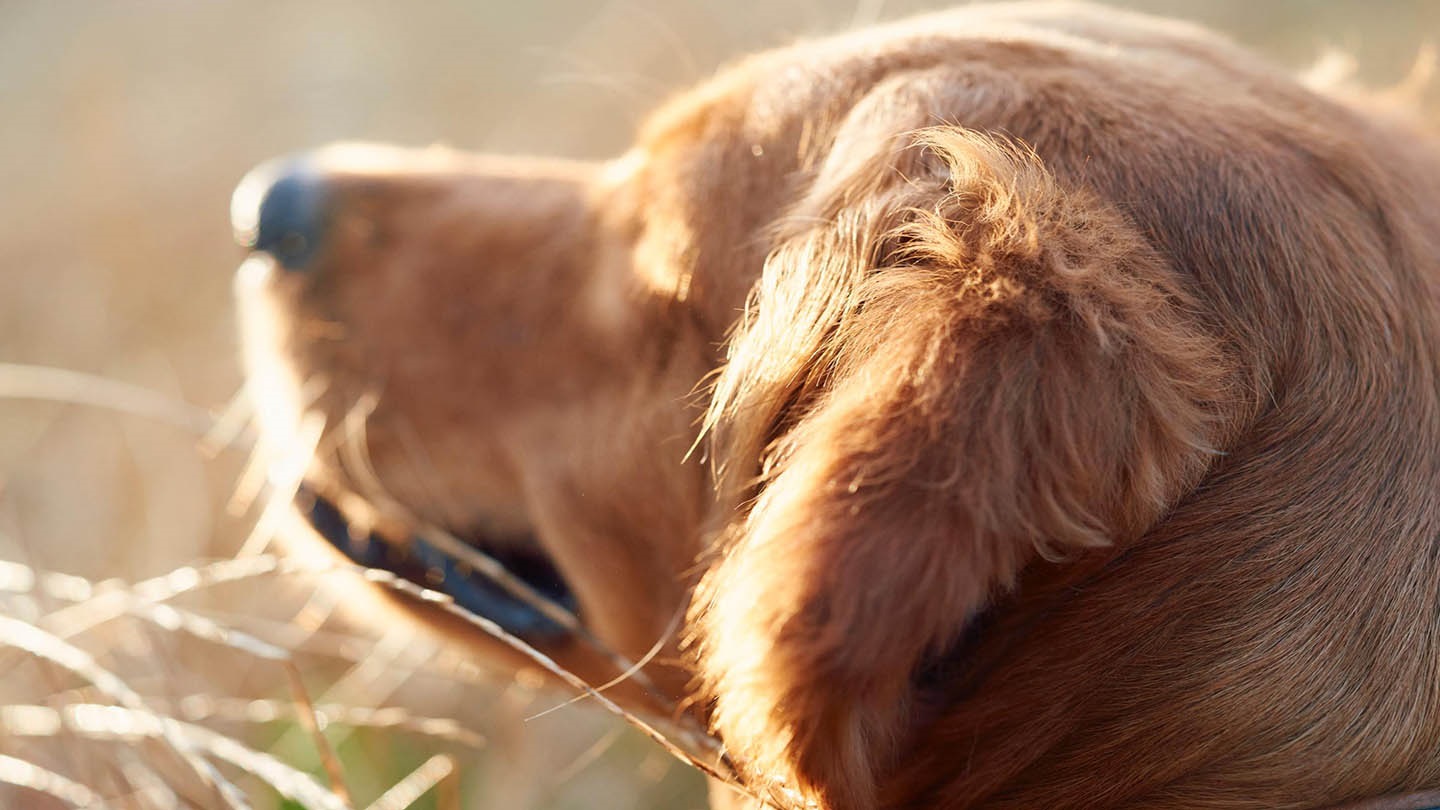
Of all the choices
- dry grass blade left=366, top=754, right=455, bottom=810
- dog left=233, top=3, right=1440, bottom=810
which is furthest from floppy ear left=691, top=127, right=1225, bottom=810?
dry grass blade left=366, top=754, right=455, bottom=810

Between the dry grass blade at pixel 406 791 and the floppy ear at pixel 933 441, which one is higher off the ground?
the floppy ear at pixel 933 441

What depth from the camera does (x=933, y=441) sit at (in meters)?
0.97

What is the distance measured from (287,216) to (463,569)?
0.66 meters

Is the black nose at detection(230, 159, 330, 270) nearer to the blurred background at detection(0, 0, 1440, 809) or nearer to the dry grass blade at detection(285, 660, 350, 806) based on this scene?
the blurred background at detection(0, 0, 1440, 809)

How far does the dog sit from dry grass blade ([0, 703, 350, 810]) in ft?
1.30

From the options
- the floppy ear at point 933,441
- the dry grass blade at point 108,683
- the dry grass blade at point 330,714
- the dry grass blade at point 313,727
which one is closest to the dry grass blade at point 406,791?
the dry grass blade at point 330,714

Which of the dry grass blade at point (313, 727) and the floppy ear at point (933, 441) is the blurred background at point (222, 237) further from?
the floppy ear at point (933, 441)

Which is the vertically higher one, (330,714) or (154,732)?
(154,732)

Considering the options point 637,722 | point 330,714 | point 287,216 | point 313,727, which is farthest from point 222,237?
point 637,722

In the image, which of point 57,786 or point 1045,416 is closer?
point 1045,416

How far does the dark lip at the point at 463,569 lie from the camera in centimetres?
179

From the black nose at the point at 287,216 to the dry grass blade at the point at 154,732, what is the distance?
2.41ft

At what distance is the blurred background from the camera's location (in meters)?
2.90

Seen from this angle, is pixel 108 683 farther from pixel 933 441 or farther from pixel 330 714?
pixel 933 441
